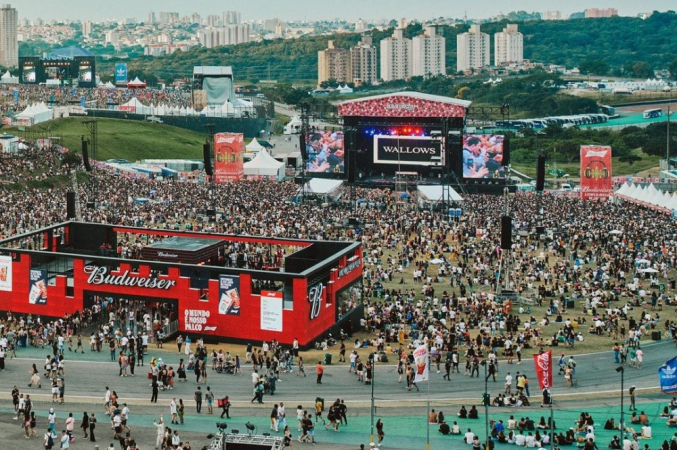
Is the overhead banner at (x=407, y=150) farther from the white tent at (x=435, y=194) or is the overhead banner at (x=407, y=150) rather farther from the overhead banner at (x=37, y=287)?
the overhead banner at (x=37, y=287)

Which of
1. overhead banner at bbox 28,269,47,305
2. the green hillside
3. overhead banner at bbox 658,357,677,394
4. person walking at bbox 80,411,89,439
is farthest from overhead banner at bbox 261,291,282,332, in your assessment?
the green hillside

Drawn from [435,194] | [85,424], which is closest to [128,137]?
[435,194]

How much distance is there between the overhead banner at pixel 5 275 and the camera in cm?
4550

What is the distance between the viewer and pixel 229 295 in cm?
4197

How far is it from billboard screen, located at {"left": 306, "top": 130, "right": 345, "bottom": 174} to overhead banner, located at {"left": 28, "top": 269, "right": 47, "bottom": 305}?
50.0 m

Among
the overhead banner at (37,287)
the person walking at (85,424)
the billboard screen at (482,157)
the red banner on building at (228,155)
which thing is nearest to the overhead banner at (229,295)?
the overhead banner at (37,287)

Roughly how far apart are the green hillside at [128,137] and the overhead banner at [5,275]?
6362 centimetres

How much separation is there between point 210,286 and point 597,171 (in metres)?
44.1

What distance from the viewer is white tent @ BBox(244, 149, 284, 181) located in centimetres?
9931

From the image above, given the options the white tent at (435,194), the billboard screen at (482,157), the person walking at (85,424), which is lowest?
the person walking at (85,424)

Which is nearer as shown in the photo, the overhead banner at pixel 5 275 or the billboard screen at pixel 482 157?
the overhead banner at pixel 5 275

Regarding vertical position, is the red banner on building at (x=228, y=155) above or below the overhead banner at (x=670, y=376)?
above

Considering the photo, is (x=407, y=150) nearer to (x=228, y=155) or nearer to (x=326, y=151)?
(x=326, y=151)

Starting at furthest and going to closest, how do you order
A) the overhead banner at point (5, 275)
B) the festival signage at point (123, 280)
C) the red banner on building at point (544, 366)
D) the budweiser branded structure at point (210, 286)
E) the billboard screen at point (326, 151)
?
1. the billboard screen at point (326, 151)
2. the overhead banner at point (5, 275)
3. the festival signage at point (123, 280)
4. the budweiser branded structure at point (210, 286)
5. the red banner on building at point (544, 366)
